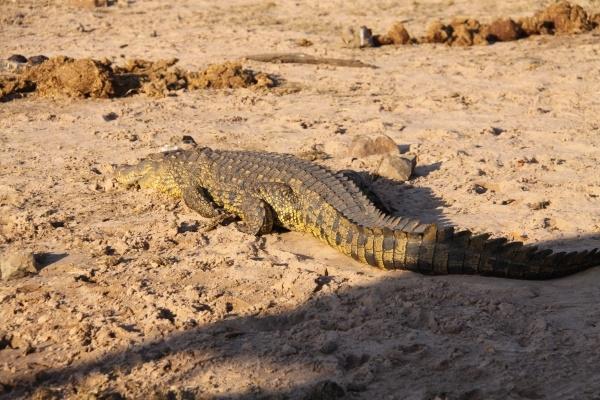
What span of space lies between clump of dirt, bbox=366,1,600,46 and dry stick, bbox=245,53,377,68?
1065 mm

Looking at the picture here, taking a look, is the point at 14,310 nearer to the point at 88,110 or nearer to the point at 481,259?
the point at 481,259

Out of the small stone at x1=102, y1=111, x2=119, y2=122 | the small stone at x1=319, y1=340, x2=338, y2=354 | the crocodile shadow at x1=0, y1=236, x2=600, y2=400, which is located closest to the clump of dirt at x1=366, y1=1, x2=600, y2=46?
the small stone at x1=102, y1=111, x2=119, y2=122

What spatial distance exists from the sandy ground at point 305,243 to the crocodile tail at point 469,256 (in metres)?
0.08

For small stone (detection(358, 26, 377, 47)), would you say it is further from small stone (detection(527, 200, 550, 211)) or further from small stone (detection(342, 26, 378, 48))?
small stone (detection(527, 200, 550, 211))

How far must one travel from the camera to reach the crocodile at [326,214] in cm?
484

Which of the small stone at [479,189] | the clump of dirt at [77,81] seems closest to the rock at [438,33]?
the clump of dirt at [77,81]

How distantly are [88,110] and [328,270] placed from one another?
463cm

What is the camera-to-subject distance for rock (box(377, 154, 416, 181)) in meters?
6.88

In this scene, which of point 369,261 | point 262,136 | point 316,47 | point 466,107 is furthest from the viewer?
point 316,47

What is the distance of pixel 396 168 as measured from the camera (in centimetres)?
689

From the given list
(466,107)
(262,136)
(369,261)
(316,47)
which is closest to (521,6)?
(316,47)

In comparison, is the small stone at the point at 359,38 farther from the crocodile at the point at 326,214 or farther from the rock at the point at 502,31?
the crocodile at the point at 326,214

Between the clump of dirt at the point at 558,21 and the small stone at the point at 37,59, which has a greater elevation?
the clump of dirt at the point at 558,21

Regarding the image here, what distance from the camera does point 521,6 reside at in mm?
12328
